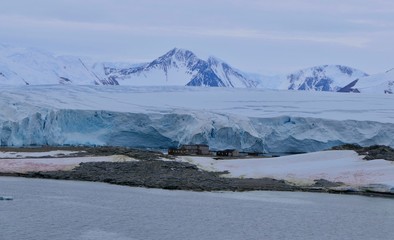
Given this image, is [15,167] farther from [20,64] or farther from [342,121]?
[20,64]

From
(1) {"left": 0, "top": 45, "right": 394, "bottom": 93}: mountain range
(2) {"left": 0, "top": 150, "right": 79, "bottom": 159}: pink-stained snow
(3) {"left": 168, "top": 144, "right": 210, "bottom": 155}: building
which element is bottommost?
(2) {"left": 0, "top": 150, "right": 79, "bottom": 159}: pink-stained snow

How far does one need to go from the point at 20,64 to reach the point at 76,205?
88.3 m

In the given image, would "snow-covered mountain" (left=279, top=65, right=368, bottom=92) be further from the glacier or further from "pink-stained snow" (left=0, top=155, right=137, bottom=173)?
"pink-stained snow" (left=0, top=155, right=137, bottom=173)

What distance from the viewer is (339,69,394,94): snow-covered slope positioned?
102331mm

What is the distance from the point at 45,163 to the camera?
100 ft

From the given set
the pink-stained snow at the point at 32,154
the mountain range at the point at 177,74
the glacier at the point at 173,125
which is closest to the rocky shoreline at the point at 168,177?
the pink-stained snow at the point at 32,154

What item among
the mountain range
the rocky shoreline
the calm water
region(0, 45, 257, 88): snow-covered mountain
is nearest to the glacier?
the rocky shoreline

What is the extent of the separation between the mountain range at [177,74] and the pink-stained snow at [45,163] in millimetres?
79367

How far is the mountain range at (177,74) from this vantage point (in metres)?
114

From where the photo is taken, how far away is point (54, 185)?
25.1 meters

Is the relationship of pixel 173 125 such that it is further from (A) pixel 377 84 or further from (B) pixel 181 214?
(A) pixel 377 84

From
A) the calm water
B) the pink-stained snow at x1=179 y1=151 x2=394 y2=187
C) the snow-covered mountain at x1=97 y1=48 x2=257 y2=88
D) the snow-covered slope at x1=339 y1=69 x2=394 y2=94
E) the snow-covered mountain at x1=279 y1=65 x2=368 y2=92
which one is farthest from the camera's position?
the snow-covered mountain at x1=279 y1=65 x2=368 y2=92

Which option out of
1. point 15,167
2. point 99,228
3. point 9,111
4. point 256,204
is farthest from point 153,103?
point 99,228

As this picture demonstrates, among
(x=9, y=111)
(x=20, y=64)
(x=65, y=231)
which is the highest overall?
(x=20, y=64)
